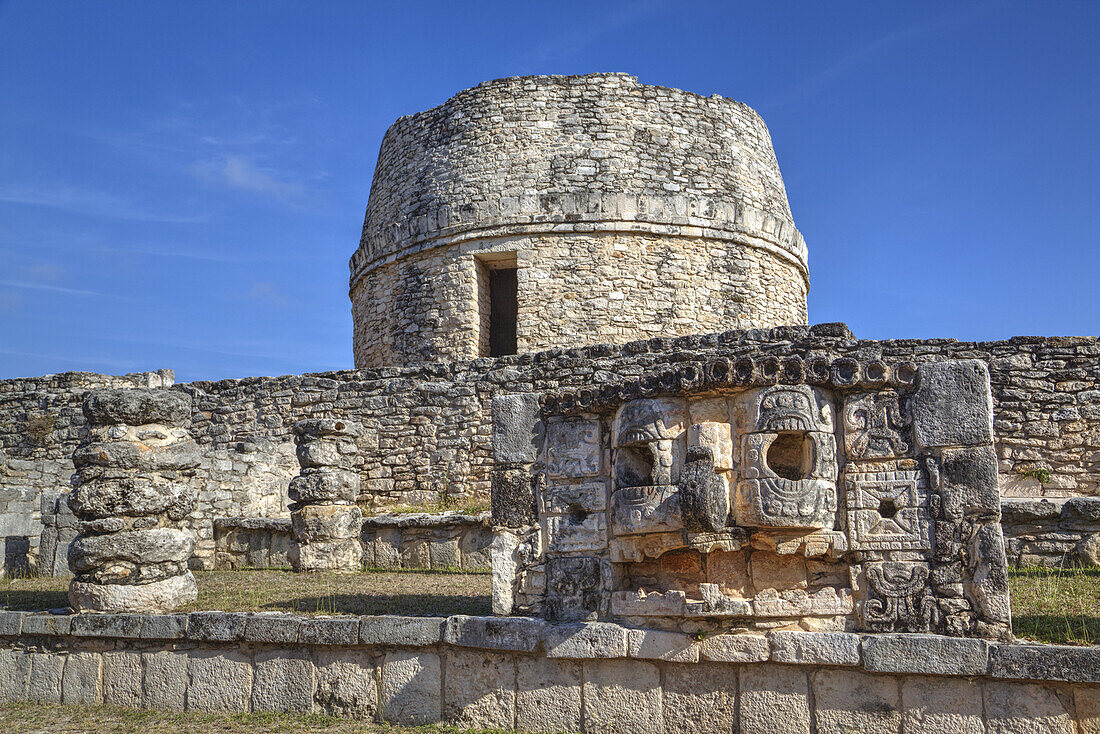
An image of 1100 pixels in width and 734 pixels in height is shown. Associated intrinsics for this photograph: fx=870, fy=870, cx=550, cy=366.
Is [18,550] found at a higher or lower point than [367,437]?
lower

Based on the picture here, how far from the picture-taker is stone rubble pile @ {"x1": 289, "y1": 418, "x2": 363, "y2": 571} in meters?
9.35

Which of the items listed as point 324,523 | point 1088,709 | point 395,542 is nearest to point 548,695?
point 1088,709

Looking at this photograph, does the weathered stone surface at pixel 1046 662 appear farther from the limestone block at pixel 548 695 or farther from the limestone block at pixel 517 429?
the limestone block at pixel 517 429

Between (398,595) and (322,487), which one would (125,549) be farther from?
(322,487)

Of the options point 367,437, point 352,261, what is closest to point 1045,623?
point 367,437

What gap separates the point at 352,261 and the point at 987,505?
46.1 ft

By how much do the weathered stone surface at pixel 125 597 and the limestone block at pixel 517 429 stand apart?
3.35 m

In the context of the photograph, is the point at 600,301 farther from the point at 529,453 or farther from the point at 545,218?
the point at 529,453

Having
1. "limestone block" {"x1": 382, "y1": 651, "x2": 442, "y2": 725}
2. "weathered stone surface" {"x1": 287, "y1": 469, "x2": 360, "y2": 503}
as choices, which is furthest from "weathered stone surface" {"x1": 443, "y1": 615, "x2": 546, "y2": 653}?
"weathered stone surface" {"x1": 287, "y1": 469, "x2": 360, "y2": 503}

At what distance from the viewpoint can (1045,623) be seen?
15.9 feet

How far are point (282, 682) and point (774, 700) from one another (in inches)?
128

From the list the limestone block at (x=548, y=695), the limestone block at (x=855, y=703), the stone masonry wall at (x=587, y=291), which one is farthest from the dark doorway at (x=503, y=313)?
the limestone block at (x=855, y=703)

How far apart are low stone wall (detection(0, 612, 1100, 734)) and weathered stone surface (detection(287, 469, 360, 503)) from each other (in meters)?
3.18

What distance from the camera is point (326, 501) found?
962 centimetres
